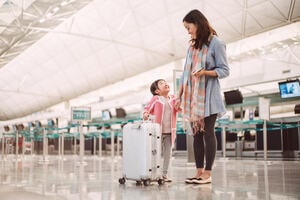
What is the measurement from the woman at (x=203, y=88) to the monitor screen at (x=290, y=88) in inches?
478

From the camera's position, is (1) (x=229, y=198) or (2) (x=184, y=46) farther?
(2) (x=184, y=46)

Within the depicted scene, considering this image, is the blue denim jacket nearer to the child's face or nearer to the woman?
the woman

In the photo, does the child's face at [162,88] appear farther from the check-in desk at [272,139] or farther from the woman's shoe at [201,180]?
the check-in desk at [272,139]

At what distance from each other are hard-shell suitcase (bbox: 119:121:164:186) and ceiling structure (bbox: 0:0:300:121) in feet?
43.9

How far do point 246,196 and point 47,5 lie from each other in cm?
1618

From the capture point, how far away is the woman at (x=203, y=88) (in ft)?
12.6

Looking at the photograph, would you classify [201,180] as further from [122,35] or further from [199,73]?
[122,35]

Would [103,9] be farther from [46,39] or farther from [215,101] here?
[215,101]

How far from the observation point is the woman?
3.83 metres

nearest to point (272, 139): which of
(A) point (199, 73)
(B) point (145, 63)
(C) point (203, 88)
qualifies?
(C) point (203, 88)

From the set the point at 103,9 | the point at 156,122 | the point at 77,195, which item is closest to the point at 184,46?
the point at 103,9

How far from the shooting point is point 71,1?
17219 millimetres

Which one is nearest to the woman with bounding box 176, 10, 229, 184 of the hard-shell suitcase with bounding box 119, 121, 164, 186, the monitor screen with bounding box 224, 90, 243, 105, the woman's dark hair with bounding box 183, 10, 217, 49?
the woman's dark hair with bounding box 183, 10, 217, 49

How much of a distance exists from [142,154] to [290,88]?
42.1ft
